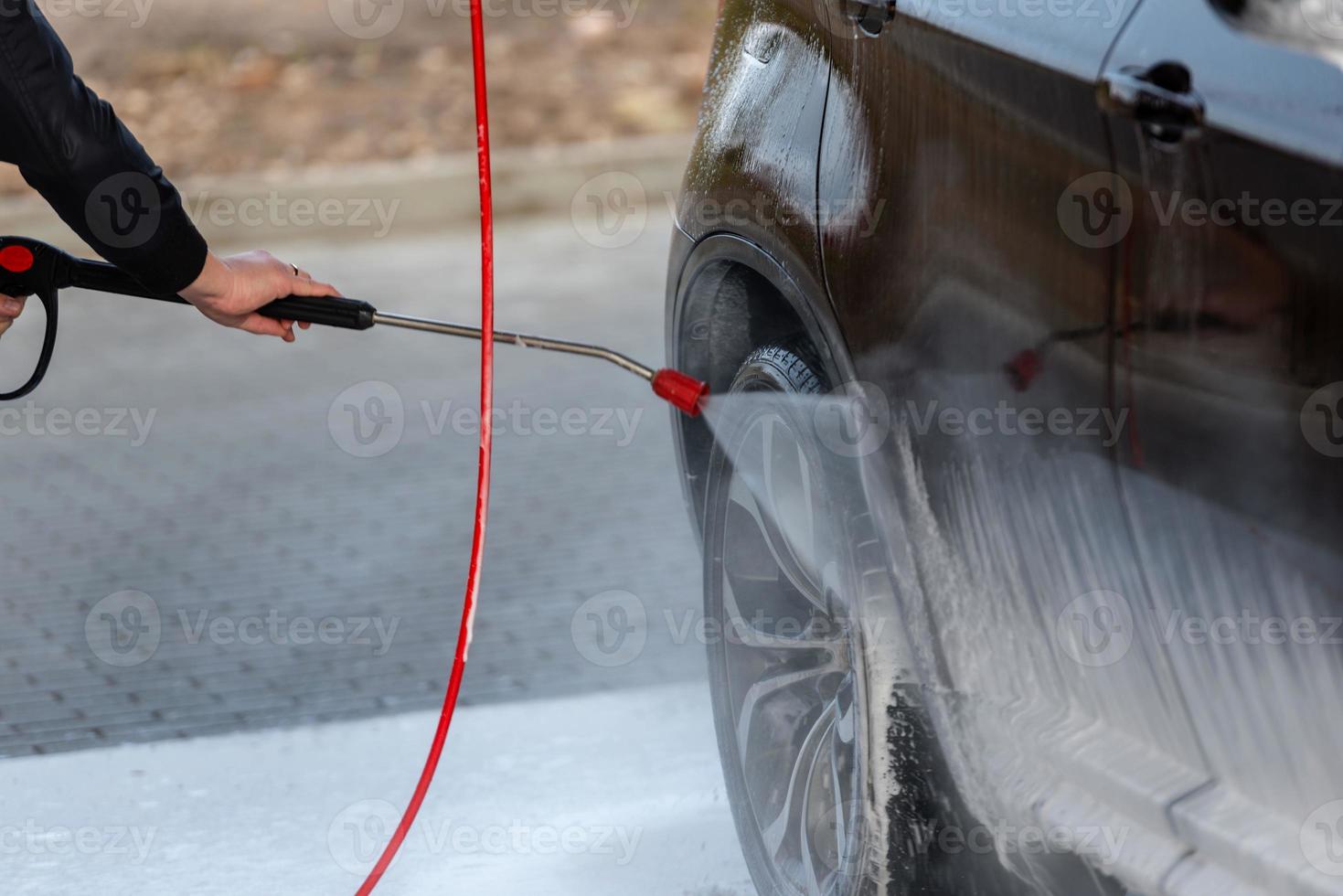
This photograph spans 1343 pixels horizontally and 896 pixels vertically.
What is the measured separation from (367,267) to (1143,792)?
Answer: 6.89 metres

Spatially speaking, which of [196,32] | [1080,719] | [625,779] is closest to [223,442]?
[625,779]

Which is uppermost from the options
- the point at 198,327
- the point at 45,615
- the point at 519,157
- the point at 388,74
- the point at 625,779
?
the point at 388,74

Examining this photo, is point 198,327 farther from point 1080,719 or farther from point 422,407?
point 1080,719

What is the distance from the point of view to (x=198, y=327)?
7.04 m
